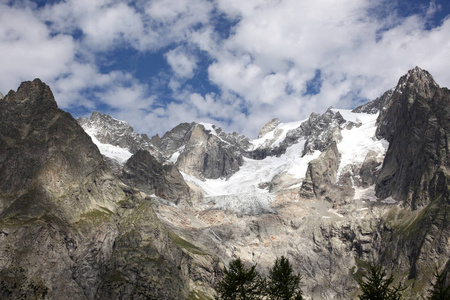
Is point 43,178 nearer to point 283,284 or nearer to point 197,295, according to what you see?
point 197,295

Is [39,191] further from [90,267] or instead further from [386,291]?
[386,291]

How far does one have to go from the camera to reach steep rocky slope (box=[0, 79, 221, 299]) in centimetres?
14825

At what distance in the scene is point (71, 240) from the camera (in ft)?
539

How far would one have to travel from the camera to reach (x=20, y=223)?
15588cm

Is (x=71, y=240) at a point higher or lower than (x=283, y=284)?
higher

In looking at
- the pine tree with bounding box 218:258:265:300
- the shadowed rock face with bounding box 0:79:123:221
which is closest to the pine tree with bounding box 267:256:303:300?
the pine tree with bounding box 218:258:265:300

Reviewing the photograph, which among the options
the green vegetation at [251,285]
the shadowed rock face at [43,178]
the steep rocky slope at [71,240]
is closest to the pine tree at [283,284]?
the green vegetation at [251,285]

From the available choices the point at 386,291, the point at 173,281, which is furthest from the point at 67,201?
the point at 386,291

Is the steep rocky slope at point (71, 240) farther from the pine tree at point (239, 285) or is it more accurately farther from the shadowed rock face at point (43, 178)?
the pine tree at point (239, 285)

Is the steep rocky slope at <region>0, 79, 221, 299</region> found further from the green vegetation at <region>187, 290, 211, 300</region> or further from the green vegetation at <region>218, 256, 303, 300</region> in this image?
the green vegetation at <region>218, 256, 303, 300</region>

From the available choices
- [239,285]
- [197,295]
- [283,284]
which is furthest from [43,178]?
[283,284]

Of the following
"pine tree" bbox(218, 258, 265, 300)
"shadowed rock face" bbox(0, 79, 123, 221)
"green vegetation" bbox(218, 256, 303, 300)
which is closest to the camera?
"pine tree" bbox(218, 258, 265, 300)

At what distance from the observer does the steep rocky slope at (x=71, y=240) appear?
148m

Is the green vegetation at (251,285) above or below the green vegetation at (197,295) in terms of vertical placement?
above
